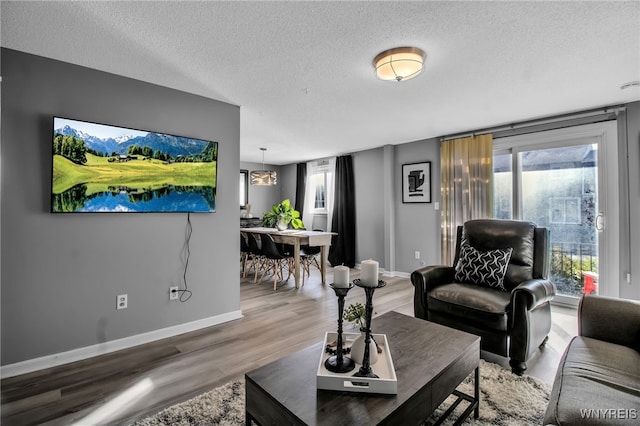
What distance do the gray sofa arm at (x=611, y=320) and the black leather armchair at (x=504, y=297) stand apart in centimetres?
35

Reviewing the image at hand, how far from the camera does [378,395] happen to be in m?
1.19

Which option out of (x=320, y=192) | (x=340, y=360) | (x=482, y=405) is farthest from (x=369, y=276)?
(x=320, y=192)

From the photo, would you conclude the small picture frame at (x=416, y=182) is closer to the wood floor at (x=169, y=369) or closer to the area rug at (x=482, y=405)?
the wood floor at (x=169, y=369)

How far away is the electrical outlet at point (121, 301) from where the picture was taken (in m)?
2.52

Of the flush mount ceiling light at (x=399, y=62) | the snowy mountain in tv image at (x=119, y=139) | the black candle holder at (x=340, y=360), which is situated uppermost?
the flush mount ceiling light at (x=399, y=62)

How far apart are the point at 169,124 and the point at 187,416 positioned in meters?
2.33

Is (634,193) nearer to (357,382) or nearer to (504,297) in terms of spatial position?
(504,297)

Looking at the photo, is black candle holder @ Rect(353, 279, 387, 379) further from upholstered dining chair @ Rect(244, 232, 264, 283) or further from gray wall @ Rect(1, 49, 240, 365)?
upholstered dining chair @ Rect(244, 232, 264, 283)

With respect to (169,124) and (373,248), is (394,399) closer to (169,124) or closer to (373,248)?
(169,124)

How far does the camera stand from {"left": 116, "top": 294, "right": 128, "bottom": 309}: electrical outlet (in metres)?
2.52

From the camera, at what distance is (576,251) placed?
141 inches

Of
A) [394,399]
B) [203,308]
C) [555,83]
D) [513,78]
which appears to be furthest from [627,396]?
[203,308]

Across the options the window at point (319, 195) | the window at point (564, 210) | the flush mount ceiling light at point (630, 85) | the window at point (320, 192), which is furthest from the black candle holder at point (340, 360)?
the window at point (320, 192)

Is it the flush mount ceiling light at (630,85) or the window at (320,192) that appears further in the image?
the window at (320,192)
